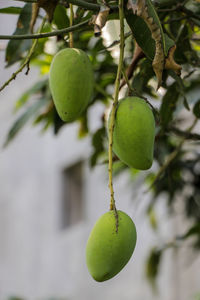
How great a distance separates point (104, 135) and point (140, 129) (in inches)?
28.5

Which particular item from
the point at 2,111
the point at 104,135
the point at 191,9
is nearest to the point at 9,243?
the point at 2,111

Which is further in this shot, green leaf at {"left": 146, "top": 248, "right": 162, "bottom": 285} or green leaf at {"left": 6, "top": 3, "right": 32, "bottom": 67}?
green leaf at {"left": 146, "top": 248, "right": 162, "bottom": 285}

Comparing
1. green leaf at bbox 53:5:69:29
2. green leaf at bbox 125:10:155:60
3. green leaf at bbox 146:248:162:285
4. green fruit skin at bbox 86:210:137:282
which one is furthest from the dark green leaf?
green leaf at bbox 146:248:162:285

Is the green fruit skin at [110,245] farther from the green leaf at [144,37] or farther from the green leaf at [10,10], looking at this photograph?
the green leaf at [10,10]

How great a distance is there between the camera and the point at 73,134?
15.6ft

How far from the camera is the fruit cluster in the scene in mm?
561

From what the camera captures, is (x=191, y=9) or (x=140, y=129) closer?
(x=140, y=129)

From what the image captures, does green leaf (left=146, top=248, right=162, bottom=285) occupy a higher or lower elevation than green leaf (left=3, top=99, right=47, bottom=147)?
lower

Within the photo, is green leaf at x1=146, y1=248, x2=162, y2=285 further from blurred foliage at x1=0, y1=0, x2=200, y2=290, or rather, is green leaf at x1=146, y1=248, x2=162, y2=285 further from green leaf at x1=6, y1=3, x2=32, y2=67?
green leaf at x1=6, y1=3, x2=32, y2=67

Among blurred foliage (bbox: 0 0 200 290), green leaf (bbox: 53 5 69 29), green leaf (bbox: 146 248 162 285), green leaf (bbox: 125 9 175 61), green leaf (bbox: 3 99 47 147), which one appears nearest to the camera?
green leaf (bbox: 125 9 175 61)

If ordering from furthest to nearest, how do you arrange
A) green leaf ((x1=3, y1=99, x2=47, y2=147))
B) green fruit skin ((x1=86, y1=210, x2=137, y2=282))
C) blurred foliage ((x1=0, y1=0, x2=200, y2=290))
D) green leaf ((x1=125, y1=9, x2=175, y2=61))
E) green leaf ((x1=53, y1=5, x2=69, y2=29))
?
green leaf ((x1=3, y1=99, x2=47, y2=147)) < green leaf ((x1=53, y1=5, x2=69, y2=29)) < blurred foliage ((x1=0, y1=0, x2=200, y2=290)) < green leaf ((x1=125, y1=9, x2=175, y2=61)) < green fruit skin ((x1=86, y1=210, x2=137, y2=282))

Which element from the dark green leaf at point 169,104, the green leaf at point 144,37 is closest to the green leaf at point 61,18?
the dark green leaf at point 169,104

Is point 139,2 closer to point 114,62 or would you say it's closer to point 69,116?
point 69,116

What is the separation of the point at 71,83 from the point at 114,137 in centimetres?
7
